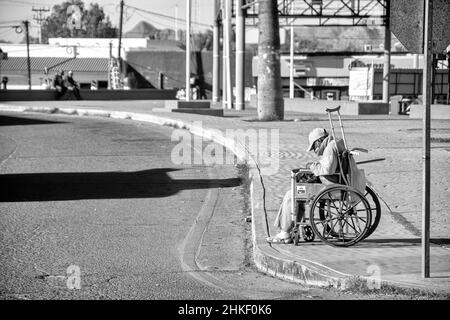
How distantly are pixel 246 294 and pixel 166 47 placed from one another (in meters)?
80.2

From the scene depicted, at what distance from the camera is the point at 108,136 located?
2127cm

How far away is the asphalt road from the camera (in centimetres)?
712

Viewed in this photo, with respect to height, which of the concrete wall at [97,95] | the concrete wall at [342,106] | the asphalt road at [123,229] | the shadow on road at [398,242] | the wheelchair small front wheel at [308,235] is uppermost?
the concrete wall at [97,95]

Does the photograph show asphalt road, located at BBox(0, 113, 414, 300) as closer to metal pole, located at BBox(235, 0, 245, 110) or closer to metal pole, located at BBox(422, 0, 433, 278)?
metal pole, located at BBox(422, 0, 433, 278)

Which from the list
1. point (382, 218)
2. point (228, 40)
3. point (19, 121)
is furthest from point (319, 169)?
point (228, 40)

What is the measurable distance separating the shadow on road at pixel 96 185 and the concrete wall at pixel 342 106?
57.6 feet

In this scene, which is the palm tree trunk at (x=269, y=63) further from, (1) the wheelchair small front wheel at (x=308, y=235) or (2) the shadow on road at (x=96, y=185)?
(1) the wheelchair small front wheel at (x=308, y=235)

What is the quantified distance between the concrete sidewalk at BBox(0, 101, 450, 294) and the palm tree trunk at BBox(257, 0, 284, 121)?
9.61 feet

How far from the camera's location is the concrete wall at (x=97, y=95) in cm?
4122

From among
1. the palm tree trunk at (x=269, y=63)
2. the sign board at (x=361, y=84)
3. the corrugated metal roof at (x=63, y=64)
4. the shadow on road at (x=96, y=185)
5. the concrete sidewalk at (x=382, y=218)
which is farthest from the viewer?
the corrugated metal roof at (x=63, y=64)

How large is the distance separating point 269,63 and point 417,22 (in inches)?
648

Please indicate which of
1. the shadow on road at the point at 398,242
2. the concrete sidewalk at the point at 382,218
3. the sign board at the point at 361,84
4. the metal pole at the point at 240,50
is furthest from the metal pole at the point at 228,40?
the shadow on road at the point at 398,242
